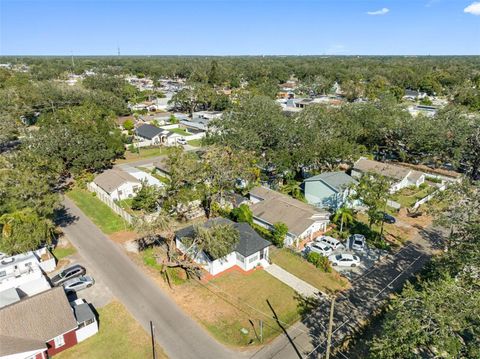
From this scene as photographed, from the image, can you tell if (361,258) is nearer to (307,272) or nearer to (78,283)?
(307,272)

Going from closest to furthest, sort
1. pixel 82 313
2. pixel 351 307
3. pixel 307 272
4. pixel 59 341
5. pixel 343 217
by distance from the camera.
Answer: pixel 59 341, pixel 82 313, pixel 351 307, pixel 307 272, pixel 343 217

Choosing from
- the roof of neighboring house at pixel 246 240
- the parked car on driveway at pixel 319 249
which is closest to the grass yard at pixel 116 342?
the roof of neighboring house at pixel 246 240

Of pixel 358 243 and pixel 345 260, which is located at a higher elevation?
pixel 358 243

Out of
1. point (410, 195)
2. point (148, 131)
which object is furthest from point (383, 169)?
point (148, 131)

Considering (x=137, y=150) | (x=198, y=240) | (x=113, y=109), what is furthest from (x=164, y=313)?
(x=113, y=109)

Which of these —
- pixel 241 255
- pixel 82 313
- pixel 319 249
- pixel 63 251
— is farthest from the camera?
pixel 63 251

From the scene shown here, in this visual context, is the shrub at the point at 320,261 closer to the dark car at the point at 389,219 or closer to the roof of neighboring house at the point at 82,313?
the dark car at the point at 389,219

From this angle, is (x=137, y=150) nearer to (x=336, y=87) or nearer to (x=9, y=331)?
(x=9, y=331)

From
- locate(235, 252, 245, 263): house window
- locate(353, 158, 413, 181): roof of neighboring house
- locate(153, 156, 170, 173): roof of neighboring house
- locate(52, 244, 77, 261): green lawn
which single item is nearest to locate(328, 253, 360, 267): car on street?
locate(235, 252, 245, 263): house window
